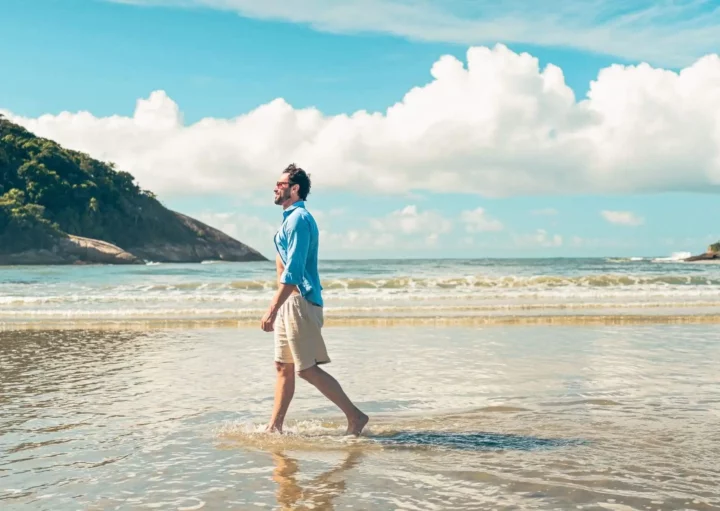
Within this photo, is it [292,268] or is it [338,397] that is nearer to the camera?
[292,268]

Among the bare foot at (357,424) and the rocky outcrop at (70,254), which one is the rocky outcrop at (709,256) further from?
the bare foot at (357,424)

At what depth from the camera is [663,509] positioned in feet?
12.8

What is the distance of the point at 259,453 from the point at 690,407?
13.5 feet

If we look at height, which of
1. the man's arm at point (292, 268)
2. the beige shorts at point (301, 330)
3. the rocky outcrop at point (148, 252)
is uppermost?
the rocky outcrop at point (148, 252)

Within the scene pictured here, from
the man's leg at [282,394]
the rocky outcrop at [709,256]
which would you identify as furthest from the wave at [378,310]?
the rocky outcrop at [709,256]

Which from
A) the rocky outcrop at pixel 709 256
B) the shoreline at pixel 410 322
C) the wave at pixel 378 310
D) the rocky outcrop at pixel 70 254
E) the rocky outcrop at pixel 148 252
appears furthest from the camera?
the rocky outcrop at pixel 148 252

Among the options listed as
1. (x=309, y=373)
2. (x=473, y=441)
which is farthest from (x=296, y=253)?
(x=473, y=441)

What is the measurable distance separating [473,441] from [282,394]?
5.28 feet

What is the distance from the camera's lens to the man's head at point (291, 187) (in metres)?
5.87

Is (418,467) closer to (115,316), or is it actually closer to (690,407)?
(690,407)

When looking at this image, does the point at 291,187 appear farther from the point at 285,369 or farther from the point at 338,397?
the point at 338,397

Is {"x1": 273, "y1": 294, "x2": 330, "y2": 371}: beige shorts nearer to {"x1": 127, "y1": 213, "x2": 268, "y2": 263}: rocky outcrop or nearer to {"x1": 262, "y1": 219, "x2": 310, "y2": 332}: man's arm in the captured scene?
{"x1": 262, "y1": 219, "x2": 310, "y2": 332}: man's arm

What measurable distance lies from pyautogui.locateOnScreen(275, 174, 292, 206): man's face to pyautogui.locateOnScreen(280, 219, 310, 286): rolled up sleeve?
330 millimetres

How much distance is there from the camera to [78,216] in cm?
11412
